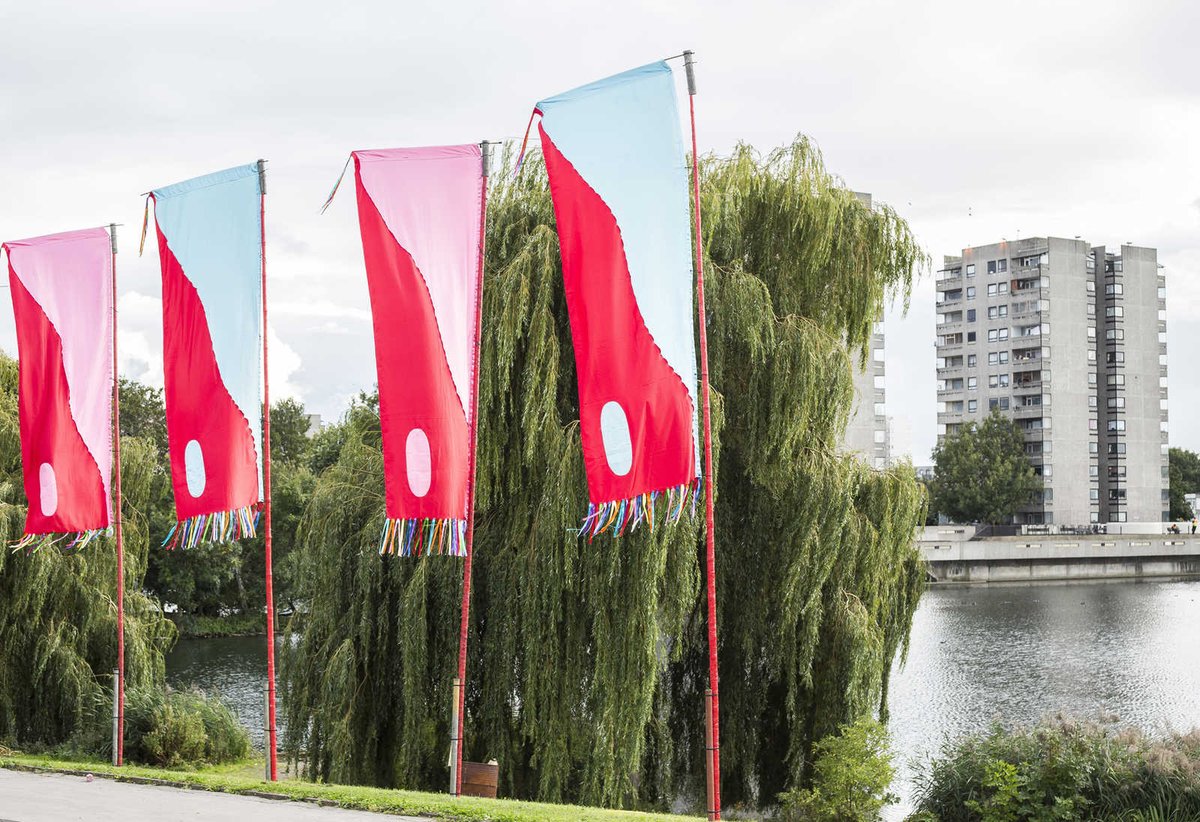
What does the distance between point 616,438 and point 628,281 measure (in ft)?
5.36

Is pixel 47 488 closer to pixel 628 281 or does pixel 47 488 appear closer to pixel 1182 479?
pixel 628 281

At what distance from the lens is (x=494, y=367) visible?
19000 millimetres

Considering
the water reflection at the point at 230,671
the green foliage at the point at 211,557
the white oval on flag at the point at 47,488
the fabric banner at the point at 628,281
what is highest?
the fabric banner at the point at 628,281

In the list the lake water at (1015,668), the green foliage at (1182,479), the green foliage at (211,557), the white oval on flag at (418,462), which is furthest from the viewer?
the green foliage at (1182,479)

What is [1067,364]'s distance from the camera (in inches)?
4545

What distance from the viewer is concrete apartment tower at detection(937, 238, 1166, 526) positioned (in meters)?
114

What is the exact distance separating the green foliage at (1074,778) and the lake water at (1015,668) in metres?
2.77

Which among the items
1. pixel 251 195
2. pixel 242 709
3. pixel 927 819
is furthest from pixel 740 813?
pixel 242 709

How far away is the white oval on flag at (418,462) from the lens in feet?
46.6

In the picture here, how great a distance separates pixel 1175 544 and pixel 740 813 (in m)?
98.8

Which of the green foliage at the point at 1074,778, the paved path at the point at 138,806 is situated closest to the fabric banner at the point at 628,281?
the paved path at the point at 138,806

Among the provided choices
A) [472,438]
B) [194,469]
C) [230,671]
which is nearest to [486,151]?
[472,438]

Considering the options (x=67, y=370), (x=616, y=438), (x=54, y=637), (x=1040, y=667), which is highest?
(x=67, y=370)

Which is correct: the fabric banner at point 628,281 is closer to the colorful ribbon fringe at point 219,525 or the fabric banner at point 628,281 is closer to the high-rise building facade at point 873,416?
the colorful ribbon fringe at point 219,525
